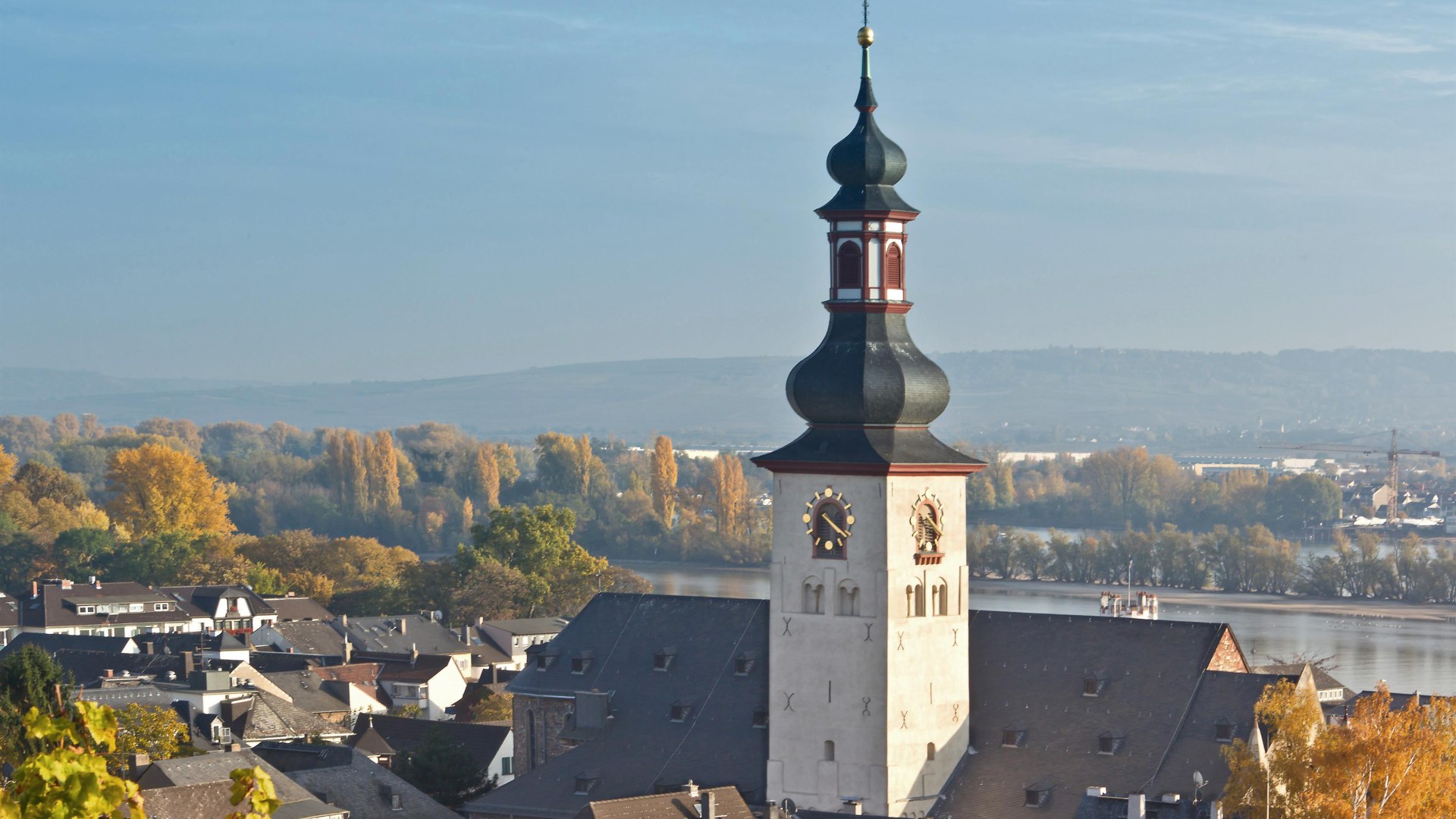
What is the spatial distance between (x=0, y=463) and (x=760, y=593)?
164 feet

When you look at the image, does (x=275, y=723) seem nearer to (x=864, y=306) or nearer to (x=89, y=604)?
(x=864, y=306)

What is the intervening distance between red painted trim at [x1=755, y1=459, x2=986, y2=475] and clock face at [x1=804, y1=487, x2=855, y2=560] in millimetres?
404

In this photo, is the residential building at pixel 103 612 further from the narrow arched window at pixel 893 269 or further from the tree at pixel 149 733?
the narrow arched window at pixel 893 269

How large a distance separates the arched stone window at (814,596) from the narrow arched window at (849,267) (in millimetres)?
5307

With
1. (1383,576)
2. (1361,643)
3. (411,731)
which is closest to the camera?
(411,731)

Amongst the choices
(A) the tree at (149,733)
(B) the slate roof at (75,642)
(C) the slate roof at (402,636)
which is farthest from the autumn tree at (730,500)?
(A) the tree at (149,733)

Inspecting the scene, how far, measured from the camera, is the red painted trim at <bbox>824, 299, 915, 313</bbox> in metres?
42.1

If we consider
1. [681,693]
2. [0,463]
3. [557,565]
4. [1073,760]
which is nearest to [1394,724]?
[1073,760]

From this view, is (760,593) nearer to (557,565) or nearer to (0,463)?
(557,565)

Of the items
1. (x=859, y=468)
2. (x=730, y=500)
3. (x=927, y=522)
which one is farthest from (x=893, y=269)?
(x=730, y=500)

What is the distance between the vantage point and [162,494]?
14562 cm

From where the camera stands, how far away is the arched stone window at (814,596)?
42.5 meters

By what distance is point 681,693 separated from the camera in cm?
4628

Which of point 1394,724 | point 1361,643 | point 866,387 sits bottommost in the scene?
point 1361,643
